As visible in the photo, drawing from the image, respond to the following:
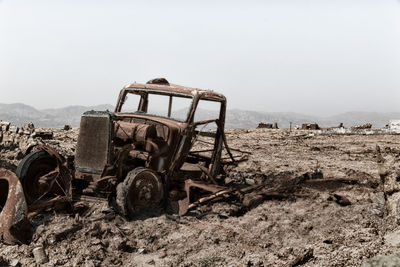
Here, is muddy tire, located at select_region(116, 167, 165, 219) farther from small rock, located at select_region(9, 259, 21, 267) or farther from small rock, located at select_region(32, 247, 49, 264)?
small rock, located at select_region(9, 259, 21, 267)

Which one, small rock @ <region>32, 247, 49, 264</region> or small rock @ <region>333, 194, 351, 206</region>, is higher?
small rock @ <region>333, 194, 351, 206</region>

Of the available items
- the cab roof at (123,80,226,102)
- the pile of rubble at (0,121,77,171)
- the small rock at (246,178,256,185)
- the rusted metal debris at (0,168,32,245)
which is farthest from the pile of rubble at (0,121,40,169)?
the small rock at (246,178,256,185)

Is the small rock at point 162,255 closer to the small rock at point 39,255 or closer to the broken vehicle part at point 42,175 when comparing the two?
the small rock at point 39,255

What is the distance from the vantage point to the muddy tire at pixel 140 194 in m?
4.22

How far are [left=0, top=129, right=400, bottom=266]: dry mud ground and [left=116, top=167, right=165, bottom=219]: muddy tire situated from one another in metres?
0.16

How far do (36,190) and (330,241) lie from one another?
3.89 metres

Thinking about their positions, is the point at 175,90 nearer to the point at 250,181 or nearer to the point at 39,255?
the point at 250,181

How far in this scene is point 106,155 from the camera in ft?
15.1

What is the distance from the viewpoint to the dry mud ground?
11.2ft

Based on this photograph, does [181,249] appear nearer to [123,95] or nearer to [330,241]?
[330,241]

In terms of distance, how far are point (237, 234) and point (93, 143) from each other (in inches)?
90.6

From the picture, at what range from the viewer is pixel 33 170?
4730 millimetres

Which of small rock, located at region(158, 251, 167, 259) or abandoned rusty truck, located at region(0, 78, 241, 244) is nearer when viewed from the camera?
small rock, located at region(158, 251, 167, 259)

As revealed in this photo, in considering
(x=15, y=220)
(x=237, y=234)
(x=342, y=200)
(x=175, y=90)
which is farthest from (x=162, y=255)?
(x=342, y=200)
